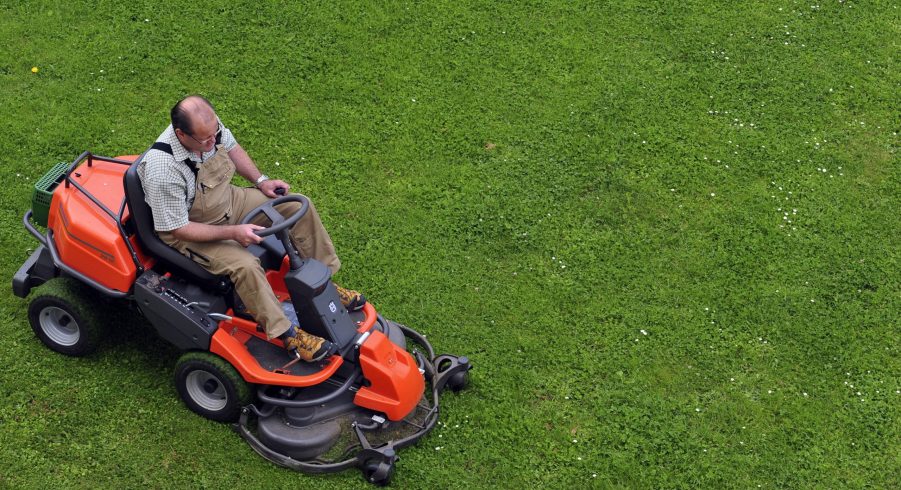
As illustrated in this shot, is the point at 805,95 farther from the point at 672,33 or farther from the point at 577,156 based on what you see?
the point at 577,156

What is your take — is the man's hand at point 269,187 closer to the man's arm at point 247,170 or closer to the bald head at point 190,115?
the man's arm at point 247,170

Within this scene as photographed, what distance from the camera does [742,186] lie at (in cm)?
798

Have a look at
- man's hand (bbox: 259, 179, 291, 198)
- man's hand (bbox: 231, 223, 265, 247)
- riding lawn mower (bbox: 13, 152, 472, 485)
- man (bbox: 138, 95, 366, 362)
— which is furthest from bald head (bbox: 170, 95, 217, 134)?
man's hand (bbox: 259, 179, 291, 198)

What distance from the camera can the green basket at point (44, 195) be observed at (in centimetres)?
612

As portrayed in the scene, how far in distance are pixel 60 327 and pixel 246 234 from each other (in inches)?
66.6

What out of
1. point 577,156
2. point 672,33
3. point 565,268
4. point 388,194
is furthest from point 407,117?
point 672,33

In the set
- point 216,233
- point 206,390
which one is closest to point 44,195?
point 216,233

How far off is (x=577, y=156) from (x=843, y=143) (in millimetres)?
2384

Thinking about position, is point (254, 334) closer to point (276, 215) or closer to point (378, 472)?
point (276, 215)

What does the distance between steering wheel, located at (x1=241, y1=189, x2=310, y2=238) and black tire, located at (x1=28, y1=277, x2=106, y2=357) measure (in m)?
1.19

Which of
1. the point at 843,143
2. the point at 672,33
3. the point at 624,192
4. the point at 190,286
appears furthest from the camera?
the point at 672,33

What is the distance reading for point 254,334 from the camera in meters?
5.92

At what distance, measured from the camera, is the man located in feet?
17.7

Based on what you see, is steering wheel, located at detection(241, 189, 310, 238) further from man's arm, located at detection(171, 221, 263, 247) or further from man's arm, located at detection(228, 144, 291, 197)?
man's arm, located at detection(228, 144, 291, 197)
